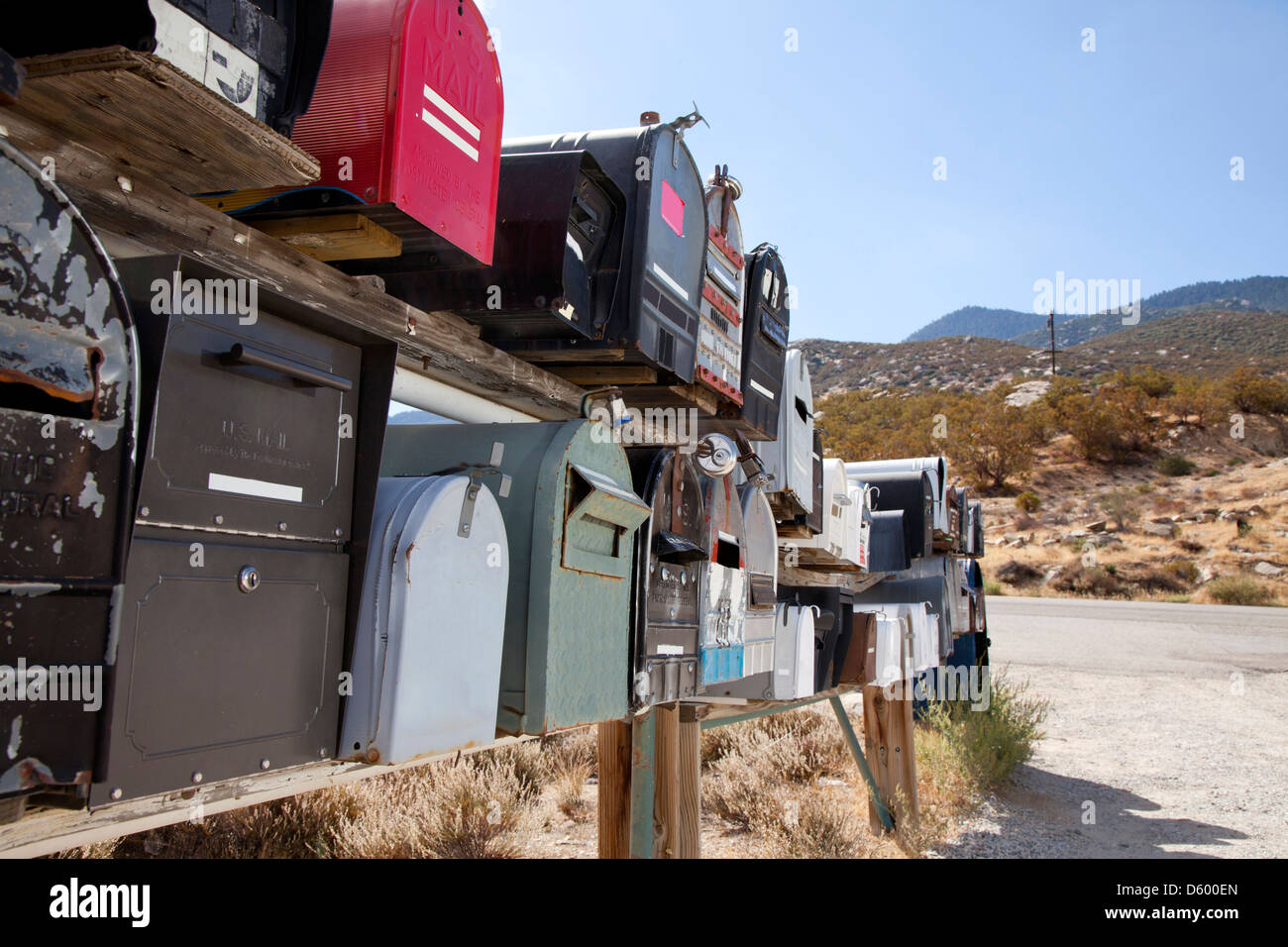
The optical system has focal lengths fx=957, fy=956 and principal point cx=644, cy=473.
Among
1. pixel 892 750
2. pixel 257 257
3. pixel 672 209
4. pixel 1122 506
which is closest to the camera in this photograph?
pixel 257 257

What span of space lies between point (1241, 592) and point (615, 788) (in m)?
19.0

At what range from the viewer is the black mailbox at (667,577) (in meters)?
2.09

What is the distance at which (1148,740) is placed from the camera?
8602 millimetres

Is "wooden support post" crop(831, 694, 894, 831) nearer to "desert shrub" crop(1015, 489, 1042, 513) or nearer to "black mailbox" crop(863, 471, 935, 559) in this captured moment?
"black mailbox" crop(863, 471, 935, 559)

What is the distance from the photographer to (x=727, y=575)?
102 inches

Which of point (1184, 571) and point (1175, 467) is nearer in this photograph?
point (1184, 571)

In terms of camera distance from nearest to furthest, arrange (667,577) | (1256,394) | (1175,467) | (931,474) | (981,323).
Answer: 1. (667,577)
2. (931,474)
3. (1175,467)
4. (1256,394)
5. (981,323)

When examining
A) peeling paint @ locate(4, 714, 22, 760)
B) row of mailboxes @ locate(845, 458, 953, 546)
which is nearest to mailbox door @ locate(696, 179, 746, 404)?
peeling paint @ locate(4, 714, 22, 760)

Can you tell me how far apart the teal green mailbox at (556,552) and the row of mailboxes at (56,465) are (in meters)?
0.72

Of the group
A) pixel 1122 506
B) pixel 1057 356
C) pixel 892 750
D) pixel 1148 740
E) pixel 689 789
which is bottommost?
pixel 1148 740

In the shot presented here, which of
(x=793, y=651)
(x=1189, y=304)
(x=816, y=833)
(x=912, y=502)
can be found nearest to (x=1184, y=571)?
(x=912, y=502)

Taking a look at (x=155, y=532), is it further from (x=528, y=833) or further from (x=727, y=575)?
(x=528, y=833)

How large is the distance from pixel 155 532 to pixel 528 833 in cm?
524

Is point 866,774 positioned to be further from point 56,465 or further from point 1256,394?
point 1256,394
